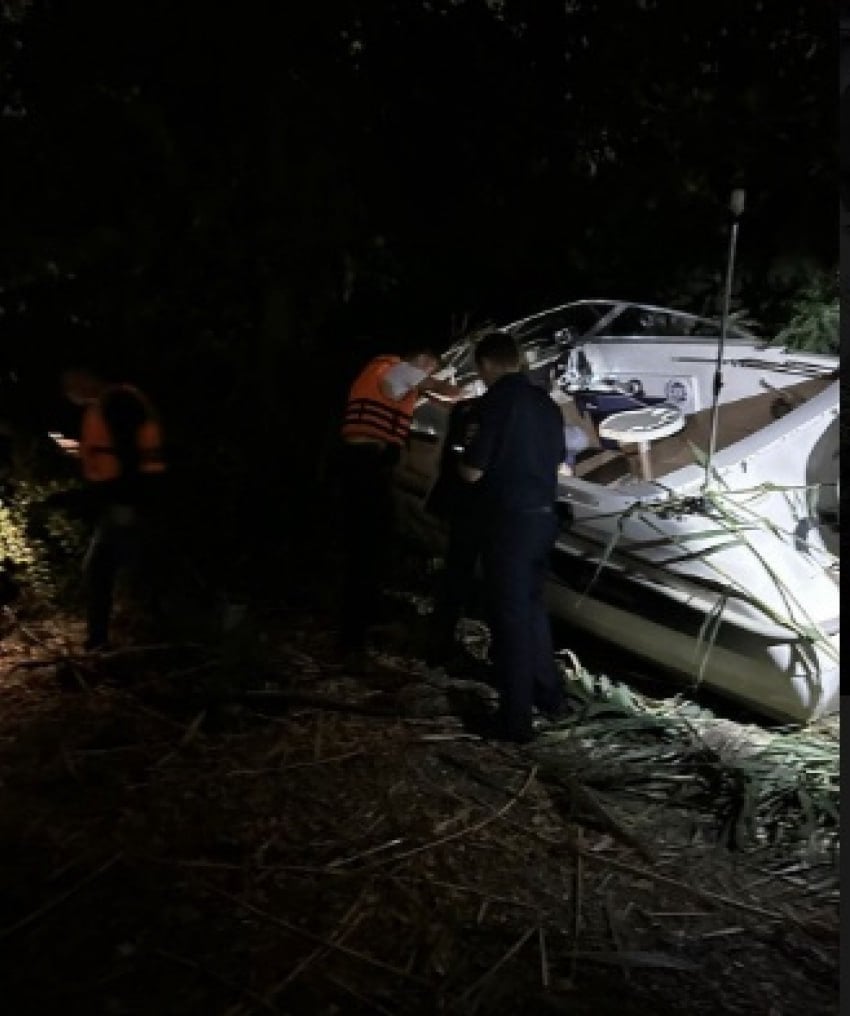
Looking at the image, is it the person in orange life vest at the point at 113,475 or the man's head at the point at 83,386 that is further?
the man's head at the point at 83,386

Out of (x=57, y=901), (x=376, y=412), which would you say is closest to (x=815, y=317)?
(x=376, y=412)

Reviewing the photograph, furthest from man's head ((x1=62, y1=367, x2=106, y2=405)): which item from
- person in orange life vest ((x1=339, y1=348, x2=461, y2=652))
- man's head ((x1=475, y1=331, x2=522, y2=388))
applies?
man's head ((x1=475, y1=331, x2=522, y2=388))

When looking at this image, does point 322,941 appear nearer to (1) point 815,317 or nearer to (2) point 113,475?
(2) point 113,475

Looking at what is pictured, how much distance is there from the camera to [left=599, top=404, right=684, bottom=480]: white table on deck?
6539 mm

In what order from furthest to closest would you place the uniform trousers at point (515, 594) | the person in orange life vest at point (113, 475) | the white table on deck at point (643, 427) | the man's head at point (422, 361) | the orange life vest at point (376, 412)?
the white table on deck at point (643, 427)
the man's head at point (422, 361)
the orange life vest at point (376, 412)
the person in orange life vest at point (113, 475)
the uniform trousers at point (515, 594)

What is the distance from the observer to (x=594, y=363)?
7.91 m

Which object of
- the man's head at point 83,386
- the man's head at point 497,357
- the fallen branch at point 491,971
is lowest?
the fallen branch at point 491,971

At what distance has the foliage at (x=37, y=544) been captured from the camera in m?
6.75

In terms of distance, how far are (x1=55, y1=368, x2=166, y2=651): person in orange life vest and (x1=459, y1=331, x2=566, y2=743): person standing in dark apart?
5.67ft

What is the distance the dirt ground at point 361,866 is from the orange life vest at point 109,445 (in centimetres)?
96

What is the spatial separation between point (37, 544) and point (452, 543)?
245 centimetres

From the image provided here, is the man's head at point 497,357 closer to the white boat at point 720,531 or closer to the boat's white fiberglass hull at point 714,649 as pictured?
the white boat at point 720,531

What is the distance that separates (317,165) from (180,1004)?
718cm

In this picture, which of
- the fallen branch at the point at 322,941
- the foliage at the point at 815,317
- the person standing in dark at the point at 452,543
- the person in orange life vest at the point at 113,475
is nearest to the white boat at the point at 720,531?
the person standing in dark at the point at 452,543
